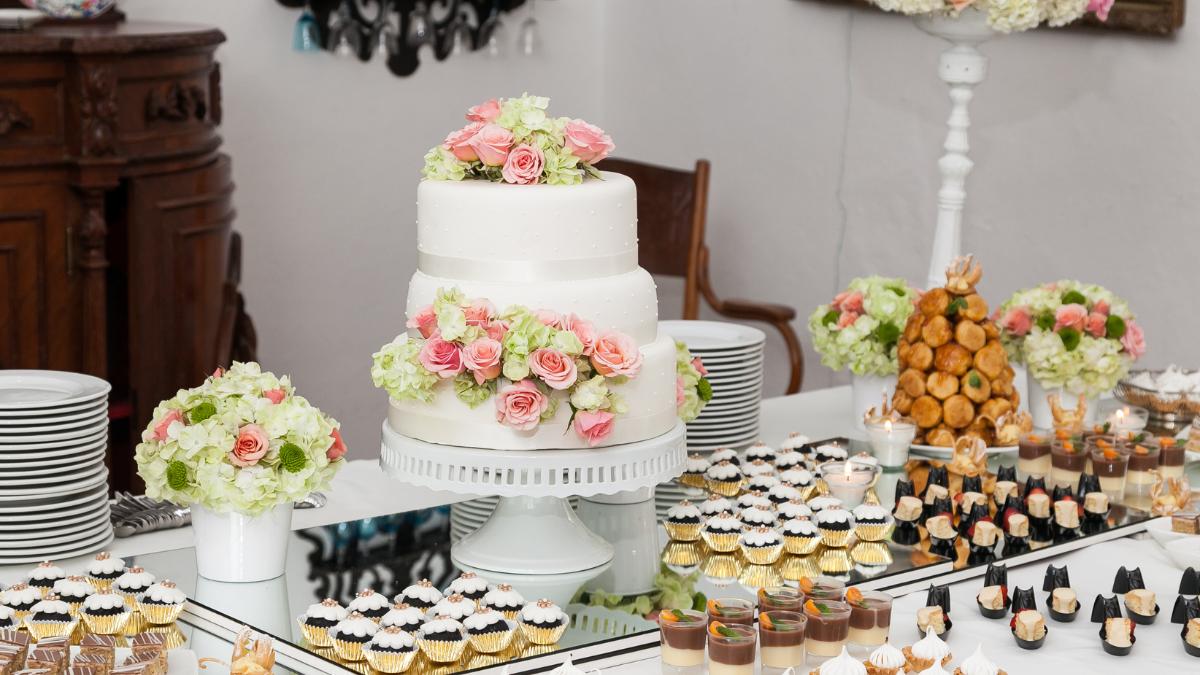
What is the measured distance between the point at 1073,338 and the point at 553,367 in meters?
1.28

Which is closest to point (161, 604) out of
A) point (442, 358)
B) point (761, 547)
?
point (442, 358)

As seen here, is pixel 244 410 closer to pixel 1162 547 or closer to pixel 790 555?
pixel 790 555

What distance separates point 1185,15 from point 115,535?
8.25 feet

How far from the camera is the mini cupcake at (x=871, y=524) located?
87.4 inches

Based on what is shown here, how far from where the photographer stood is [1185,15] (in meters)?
3.49

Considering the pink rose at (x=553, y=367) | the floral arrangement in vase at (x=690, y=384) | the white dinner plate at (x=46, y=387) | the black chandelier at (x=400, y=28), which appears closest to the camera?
the pink rose at (x=553, y=367)

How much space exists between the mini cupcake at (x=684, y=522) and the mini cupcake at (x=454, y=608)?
17.9 inches

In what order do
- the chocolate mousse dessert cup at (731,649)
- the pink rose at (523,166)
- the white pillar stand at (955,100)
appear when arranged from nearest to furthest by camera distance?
the chocolate mousse dessert cup at (731,649) → the pink rose at (523,166) → the white pillar stand at (955,100)

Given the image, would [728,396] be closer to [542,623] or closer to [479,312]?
[479,312]

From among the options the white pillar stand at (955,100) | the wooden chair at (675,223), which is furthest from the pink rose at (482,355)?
the wooden chair at (675,223)

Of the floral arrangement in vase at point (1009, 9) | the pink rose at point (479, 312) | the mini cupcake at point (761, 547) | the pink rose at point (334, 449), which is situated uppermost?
the floral arrangement in vase at point (1009, 9)

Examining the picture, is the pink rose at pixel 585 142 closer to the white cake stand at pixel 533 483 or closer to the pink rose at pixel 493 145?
the pink rose at pixel 493 145

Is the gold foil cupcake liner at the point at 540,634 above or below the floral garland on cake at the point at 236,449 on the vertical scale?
below

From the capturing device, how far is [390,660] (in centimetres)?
173
